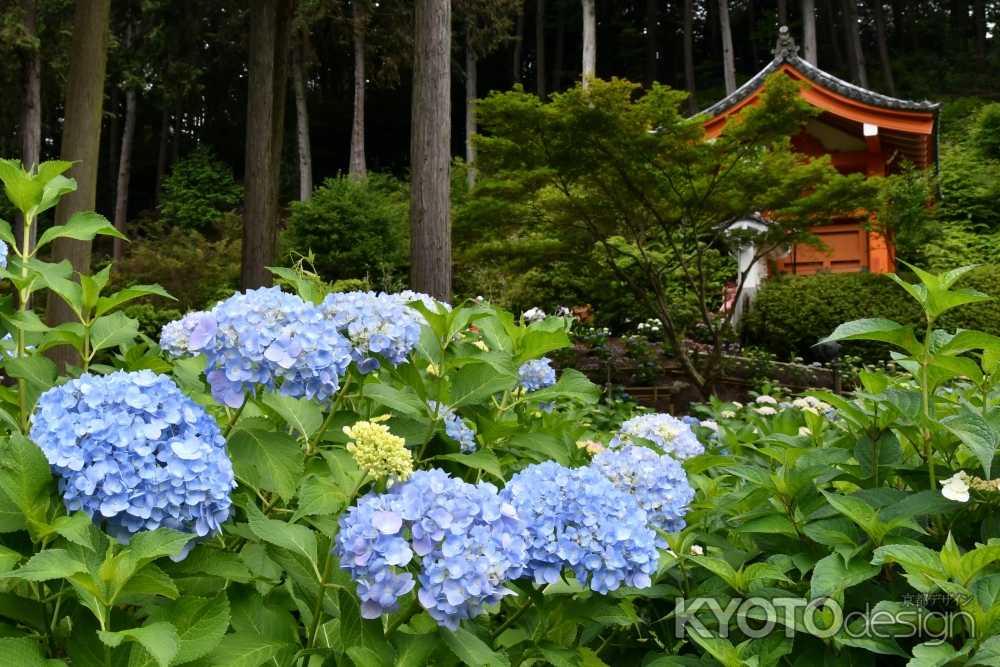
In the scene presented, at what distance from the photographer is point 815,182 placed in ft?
29.5

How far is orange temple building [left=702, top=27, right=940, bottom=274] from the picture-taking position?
42.8 feet

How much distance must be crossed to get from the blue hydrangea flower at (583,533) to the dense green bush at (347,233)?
48.8ft

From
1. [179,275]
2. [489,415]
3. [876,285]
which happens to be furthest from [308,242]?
[489,415]

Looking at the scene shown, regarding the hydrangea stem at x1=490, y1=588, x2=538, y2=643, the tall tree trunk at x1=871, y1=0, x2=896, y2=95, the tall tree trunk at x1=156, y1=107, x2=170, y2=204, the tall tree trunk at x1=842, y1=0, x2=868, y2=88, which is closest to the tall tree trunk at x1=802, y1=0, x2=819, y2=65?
the tall tree trunk at x1=842, y1=0, x2=868, y2=88

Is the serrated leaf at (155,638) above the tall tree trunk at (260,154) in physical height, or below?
below

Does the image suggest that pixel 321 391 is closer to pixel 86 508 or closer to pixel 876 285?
pixel 86 508

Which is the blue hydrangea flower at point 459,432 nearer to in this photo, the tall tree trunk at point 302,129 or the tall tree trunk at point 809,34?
the tall tree trunk at point 302,129

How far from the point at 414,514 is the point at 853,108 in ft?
45.5

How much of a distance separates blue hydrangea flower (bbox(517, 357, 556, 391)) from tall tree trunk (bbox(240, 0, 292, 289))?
592cm

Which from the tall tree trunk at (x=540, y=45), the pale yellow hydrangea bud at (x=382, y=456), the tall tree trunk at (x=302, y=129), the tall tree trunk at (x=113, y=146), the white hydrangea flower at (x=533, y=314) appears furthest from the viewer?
the tall tree trunk at (x=540, y=45)

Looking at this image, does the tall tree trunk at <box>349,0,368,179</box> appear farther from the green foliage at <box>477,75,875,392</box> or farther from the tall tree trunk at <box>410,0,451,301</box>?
the tall tree trunk at <box>410,0,451,301</box>

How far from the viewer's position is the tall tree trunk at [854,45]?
26891mm

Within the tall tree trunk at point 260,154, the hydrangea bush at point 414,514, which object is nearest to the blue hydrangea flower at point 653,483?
the hydrangea bush at point 414,514

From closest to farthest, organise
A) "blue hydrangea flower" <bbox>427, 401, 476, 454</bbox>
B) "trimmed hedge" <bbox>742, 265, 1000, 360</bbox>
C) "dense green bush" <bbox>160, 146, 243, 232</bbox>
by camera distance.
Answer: "blue hydrangea flower" <bbox>427, 401, 476, 454</bbox>
"trimmed hedge" <bbox>742, 265, 1000, 360</bbox>
"dense green bush" <bbox>160, 146, 243, 232</bbox>
